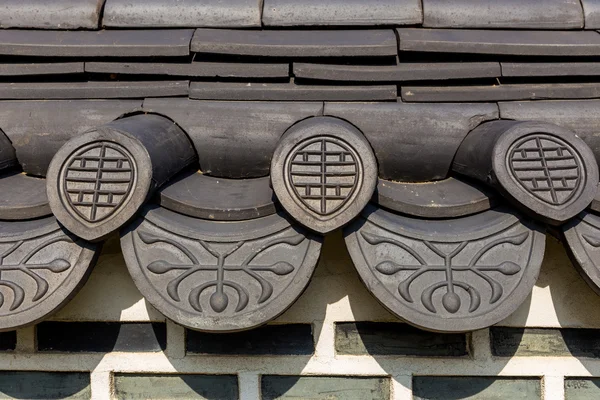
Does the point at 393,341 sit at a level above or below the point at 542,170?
below

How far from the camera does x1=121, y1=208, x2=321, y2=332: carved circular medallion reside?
1.51 meters

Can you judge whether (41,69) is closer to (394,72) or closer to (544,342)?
(394,72)

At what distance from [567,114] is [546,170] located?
14.2 inches

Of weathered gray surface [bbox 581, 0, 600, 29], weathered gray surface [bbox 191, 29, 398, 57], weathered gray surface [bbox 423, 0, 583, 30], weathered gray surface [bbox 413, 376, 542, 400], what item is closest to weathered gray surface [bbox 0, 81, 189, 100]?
weathered gray surface [bbox 191, 29, 398, 57]

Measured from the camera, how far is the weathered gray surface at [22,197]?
1.64 m

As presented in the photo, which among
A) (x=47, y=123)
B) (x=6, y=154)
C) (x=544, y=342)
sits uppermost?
(x=47, y=123)

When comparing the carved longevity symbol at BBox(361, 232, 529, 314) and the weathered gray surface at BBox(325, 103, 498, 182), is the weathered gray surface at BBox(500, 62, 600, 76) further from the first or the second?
the carved longevity symbol at BBox(361, 232, 529, 314)

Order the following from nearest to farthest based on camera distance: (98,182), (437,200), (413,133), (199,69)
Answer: (98,182), (437,200), (413,133), (199,69)

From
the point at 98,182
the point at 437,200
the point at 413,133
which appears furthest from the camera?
the point at 413,133

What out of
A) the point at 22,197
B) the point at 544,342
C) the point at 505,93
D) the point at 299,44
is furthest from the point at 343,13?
the point at 544,342

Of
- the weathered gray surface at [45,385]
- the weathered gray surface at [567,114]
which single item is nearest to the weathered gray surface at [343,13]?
the weathered gray surface at [567,114]

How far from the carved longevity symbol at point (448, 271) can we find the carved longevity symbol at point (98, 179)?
0.65 metres

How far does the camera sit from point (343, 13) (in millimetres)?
1953

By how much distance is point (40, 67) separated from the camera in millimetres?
1943
